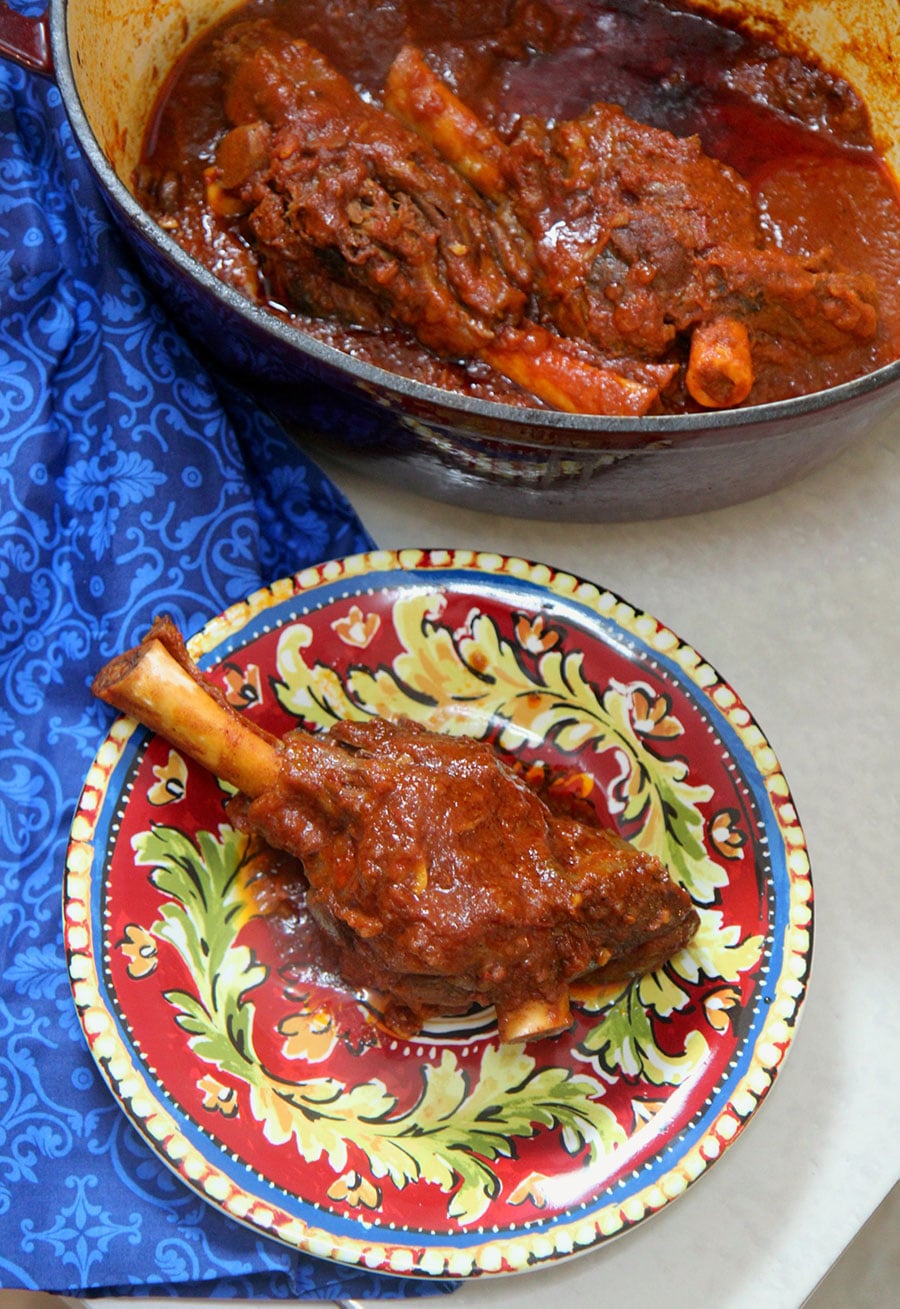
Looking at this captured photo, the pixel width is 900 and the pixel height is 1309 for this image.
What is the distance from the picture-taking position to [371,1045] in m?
1.15

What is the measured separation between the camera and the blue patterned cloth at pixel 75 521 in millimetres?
1155

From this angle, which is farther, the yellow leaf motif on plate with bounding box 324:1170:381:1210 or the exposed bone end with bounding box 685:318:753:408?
A: the exposed bone end with bounding box 685:318:753:408

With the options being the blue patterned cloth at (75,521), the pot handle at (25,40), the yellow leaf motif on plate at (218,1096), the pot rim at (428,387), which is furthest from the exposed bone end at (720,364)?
the yellow leaf motif on plate at (218,1096)

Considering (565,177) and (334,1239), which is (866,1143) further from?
(565,177)

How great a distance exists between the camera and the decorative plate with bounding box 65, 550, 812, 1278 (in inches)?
41.3

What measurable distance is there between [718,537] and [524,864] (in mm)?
500

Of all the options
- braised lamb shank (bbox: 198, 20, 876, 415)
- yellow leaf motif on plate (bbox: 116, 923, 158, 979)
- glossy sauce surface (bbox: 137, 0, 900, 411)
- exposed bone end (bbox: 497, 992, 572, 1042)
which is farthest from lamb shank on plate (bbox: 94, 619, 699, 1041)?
glossy sauce surface (bbox: 137, 0, 900, 411)

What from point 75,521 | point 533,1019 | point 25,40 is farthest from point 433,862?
point 25,40

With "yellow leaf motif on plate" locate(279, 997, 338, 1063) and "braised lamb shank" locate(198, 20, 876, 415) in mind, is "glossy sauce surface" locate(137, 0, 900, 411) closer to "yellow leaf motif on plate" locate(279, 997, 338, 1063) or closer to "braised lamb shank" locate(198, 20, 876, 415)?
"braised lamb shank" locate(198, 20, 876, 415)

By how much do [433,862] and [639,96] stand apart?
33.8 inches

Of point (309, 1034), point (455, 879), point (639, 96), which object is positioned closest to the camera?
point (455, 879)

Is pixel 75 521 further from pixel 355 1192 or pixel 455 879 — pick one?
pixel 355 1192

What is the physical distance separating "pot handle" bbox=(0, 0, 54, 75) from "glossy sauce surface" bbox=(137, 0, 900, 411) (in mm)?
181

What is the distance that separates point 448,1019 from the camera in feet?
3.77
